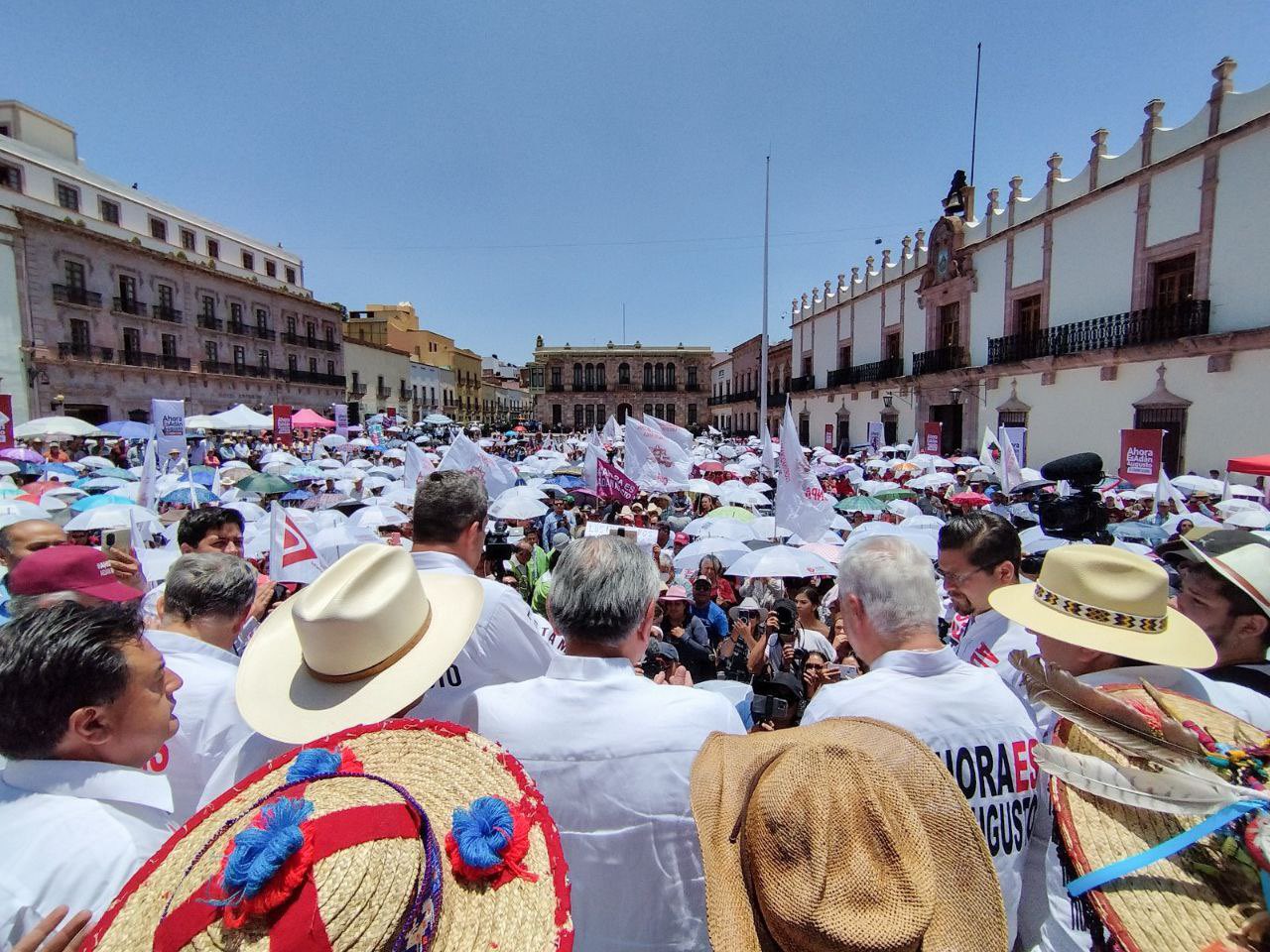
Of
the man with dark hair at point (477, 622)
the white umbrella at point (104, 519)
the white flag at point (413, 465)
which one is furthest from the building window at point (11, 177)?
the man with dark hair at point (477, 622)

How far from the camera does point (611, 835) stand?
1.56m

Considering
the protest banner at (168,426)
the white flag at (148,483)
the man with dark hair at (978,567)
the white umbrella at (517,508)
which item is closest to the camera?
the man with dark hair at (978,567)

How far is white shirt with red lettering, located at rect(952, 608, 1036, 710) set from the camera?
99.3 inches

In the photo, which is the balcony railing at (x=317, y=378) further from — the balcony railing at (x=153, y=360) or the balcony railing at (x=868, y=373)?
the balcony railing at (x=868, y=373)

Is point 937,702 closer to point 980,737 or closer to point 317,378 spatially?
point 980,737

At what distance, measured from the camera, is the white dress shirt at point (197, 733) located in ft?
6.42

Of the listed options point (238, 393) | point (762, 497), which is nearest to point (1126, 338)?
point (762, 497)

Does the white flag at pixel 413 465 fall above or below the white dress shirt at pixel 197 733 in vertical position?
above

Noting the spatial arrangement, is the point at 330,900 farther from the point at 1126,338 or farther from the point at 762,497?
the point at 1126,338

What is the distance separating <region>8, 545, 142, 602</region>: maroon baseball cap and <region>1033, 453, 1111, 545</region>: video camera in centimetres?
583

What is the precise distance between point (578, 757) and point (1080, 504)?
17.6 feet

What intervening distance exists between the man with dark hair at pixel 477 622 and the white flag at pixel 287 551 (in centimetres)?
250

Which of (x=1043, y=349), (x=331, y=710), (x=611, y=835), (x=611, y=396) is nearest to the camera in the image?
(x=611, y=835)

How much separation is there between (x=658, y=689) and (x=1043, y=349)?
2212 centimetres
